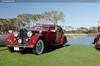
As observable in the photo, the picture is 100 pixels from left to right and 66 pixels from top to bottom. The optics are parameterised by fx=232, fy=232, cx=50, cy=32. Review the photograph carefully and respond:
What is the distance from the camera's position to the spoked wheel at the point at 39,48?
30.7ft

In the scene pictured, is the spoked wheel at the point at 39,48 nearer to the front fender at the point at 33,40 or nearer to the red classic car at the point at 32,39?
the red classic car at the point at 32,39

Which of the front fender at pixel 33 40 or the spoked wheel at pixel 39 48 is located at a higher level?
the front fender at pixel 33 40

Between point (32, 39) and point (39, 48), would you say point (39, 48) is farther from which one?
point (32, 39)

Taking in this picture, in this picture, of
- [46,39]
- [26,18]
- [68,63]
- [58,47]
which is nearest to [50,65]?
[68,63]

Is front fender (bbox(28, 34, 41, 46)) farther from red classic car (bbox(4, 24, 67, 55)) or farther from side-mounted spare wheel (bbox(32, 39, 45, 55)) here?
side-mounted spare wheel (bbox(32, 39, 45, 55))

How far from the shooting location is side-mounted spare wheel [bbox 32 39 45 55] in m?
9.34

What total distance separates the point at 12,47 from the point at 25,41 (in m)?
0.90

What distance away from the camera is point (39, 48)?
9.62 meters

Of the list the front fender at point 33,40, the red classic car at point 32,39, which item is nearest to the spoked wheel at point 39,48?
the red classic car at point 32,39

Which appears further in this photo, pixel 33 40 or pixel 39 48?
pixel 39 48

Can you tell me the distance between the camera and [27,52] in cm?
A: 1011

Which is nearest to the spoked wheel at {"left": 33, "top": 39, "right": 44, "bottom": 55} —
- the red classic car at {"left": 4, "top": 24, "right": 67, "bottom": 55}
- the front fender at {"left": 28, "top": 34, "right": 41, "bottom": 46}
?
the red classic car at {"left": 4, "top": 24, "right": 67, "bottom": 55}

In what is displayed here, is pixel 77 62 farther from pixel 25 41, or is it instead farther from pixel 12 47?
pixel 12 47

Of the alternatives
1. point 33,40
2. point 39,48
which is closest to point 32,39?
point 33,40
